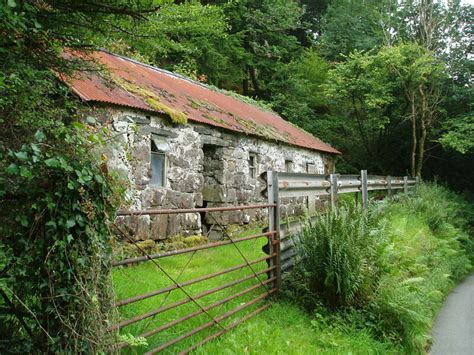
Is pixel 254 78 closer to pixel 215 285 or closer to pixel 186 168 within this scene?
pixel 186 168

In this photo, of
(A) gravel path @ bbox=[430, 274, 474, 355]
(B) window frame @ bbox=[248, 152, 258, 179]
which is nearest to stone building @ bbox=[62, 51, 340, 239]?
(B) window frame @ bbox=[248, 152, 258, 179]

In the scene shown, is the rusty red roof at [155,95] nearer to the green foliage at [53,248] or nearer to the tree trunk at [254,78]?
the green foliage at [53,248]

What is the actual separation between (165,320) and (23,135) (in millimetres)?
2327

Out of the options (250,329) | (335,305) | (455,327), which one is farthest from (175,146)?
(455,327)

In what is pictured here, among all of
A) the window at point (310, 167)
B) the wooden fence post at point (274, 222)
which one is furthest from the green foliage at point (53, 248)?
the window at point (310, 167)

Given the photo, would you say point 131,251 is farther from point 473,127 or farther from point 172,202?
point 473,127

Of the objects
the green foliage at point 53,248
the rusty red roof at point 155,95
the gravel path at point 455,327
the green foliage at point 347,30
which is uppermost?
the green foliage at point 347,30

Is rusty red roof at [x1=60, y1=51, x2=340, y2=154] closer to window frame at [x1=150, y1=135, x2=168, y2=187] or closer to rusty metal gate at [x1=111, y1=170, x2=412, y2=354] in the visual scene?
window frame at [x1=150, y1=135, x2=168, y2=187]

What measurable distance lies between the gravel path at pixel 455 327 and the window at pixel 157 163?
5747mm

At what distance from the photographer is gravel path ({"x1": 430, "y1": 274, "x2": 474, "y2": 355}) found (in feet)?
18.9

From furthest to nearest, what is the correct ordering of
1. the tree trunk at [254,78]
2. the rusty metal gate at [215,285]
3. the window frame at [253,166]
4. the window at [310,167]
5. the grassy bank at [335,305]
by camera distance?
the tree trunk at [254,78] < the window at [310,167] < the window frame at [253,166] < the grassy bank at [335,305] < the rusty metal gate at [215,285]

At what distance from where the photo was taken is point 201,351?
3.66m

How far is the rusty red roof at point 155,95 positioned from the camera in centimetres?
723

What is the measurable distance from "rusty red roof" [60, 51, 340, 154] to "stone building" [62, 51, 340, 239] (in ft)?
0.09
